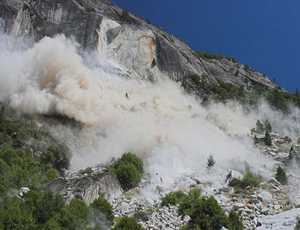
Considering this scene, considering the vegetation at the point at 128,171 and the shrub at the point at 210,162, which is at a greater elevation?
the shrub at the point at 210,162

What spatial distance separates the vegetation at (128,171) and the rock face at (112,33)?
24291 mm

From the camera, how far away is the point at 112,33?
67.8 meters

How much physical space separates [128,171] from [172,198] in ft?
17.4

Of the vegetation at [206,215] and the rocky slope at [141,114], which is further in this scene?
the rocky slope at [141,114]

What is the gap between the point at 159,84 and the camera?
64.8 metres

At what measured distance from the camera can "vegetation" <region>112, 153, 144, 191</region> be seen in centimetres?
3819

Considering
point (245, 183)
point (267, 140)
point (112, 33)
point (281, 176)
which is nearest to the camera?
point (245, 183)

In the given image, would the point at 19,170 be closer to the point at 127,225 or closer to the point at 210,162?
the point at 127,225

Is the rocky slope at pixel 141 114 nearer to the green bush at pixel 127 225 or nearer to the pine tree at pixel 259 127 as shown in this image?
the pine tree at pixel 259 127

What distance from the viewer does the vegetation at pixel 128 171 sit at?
125ft

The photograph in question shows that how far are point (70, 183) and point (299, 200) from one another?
13.5 meters

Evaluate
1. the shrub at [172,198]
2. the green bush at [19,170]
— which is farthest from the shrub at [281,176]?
the green bush at [19,170]

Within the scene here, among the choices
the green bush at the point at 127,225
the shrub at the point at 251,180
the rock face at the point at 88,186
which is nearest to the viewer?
the green bush at the point at 127,225

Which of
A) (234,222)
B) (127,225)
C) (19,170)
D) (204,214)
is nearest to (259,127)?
(204,214)
